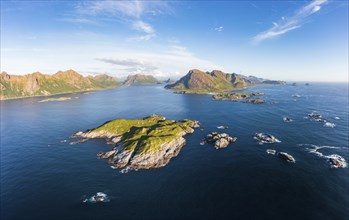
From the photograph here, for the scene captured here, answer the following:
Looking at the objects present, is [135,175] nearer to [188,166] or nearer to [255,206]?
[188,166]

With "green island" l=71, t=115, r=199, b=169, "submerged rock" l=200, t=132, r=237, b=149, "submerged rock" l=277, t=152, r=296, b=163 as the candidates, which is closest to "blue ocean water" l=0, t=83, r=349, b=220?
"submerged rock" l=277, t=152, r=296, b=163

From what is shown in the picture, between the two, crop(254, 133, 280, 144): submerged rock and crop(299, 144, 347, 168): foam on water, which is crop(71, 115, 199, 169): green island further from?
crop(299, 144, 347, 168): foam on water

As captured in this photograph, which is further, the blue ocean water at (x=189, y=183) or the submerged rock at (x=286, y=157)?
the submerged rock at (x=286, y=157)

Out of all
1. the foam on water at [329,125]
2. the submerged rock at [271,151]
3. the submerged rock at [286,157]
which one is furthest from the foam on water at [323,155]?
the foam on water at [329,125]

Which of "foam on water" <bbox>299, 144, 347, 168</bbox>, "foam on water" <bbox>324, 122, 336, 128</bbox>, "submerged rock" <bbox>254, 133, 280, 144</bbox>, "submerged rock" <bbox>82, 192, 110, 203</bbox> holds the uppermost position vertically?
"foam on water" <bbox>324, 122, 336, 128</bbox>

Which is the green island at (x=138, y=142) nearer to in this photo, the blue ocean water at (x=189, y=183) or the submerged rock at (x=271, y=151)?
the blue ocean water at (x=189, y=183)

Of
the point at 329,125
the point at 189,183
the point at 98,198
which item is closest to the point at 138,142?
the point at 98,198

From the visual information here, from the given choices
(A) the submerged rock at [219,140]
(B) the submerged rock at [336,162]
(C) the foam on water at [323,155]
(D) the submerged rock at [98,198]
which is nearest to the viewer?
(D) the submerged rock at [98,198]
